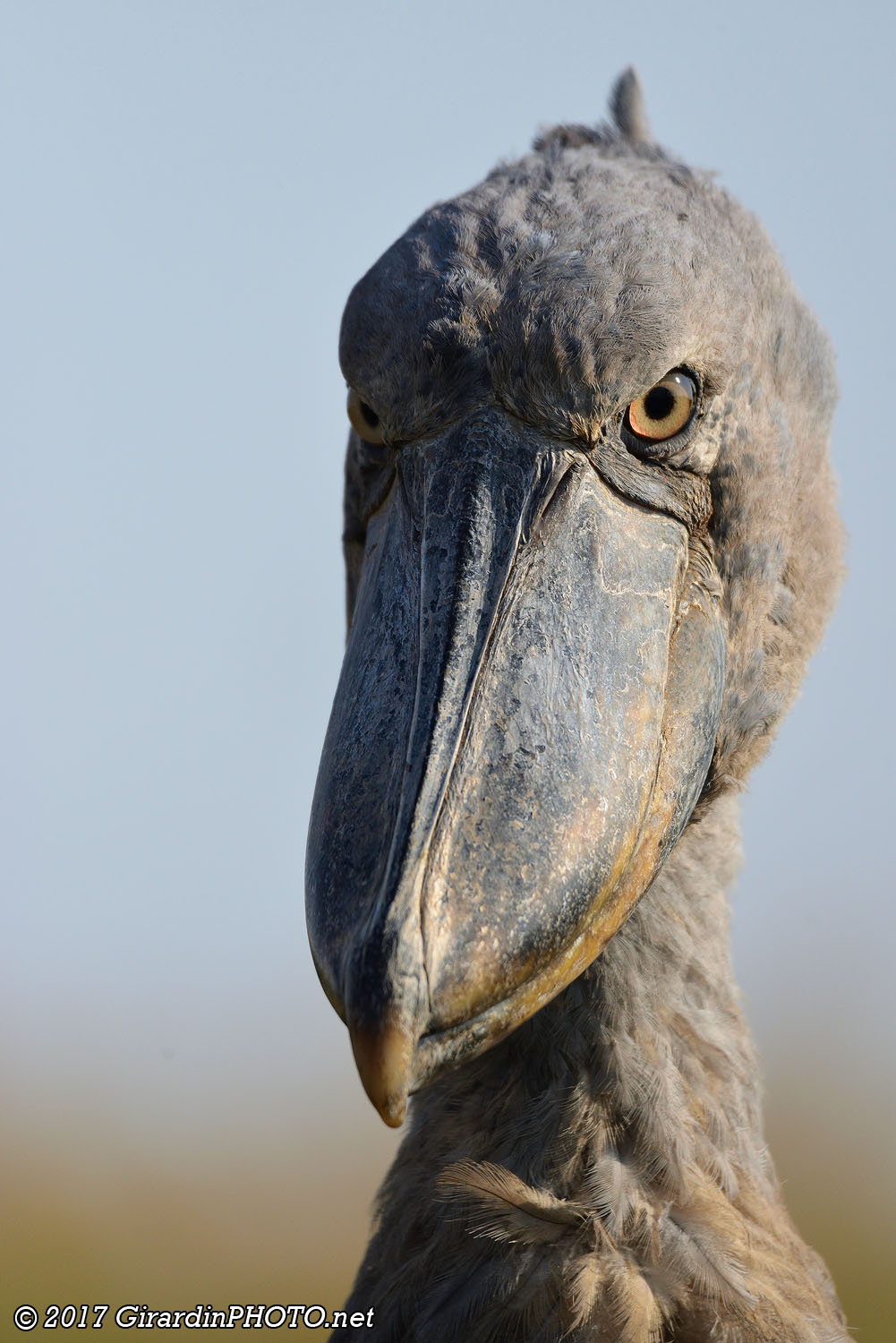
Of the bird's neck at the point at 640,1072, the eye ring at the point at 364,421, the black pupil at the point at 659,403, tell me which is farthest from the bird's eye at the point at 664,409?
the bird's neck at the point at 640,1072

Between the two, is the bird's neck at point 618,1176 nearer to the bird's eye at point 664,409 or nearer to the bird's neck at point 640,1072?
the bird's neck at point 640,1072

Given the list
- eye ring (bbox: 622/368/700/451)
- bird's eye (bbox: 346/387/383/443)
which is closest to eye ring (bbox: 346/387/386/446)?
bird's eye (bbox: 346/387/383/443)

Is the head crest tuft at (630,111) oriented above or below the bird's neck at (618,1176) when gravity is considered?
above

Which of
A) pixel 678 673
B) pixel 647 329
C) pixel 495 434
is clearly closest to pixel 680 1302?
pixel 678 673

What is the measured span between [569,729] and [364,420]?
786mm

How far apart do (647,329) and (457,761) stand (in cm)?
83

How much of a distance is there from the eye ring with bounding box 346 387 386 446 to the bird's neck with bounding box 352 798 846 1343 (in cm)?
101

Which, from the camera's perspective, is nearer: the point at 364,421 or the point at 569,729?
the point at 569,729

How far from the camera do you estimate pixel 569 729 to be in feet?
5.97

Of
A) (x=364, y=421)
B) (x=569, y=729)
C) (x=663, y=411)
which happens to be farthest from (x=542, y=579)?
(x=364, y=421)

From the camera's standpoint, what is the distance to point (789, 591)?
2516 millimetres

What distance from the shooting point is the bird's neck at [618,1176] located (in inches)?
89.0

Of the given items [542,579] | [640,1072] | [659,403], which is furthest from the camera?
[640,1072]

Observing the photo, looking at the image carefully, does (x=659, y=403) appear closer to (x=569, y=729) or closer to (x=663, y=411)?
(x=663, y=411)
